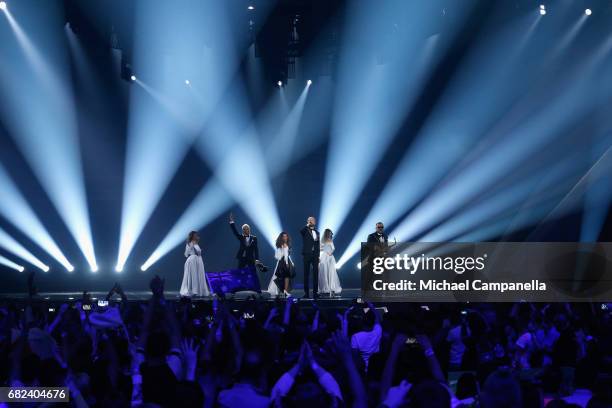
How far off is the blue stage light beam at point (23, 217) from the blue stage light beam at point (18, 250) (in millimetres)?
310

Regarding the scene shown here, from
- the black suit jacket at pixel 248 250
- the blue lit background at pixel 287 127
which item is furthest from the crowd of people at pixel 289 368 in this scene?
the blue lit background at pixel 287 127

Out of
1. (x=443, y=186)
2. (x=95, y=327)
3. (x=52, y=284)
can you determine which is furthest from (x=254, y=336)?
(x=52, y=284)

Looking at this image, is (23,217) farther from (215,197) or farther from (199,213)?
(215,197)

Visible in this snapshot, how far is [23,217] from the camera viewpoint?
17.8 metres

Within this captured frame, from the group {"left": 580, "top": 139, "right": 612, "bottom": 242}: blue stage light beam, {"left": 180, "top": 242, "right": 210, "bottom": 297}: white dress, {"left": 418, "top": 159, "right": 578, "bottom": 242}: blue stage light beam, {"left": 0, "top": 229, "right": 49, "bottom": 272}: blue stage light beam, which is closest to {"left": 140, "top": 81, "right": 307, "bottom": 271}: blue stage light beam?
{"left": 0, "top": 229, "right": 49, "bottom": 272}: blue stage light beam

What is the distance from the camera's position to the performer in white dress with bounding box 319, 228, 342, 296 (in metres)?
15.3

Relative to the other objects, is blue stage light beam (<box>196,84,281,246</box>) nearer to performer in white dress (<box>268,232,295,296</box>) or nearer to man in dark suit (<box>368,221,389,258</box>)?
performer in white dress (<box>268,232,295,296</box>)

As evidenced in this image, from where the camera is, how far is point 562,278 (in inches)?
497

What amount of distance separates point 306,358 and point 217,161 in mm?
16404

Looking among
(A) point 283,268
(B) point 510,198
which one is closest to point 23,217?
(A) point 283,268

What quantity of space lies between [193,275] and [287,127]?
5.92 meters

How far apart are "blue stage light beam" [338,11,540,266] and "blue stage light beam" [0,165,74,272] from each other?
22.0 feet

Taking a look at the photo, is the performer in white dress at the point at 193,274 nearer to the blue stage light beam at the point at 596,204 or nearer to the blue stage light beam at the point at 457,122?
the blue stage light beam at the point at 457,122

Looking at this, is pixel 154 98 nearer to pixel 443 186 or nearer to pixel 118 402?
pixel 443 186
